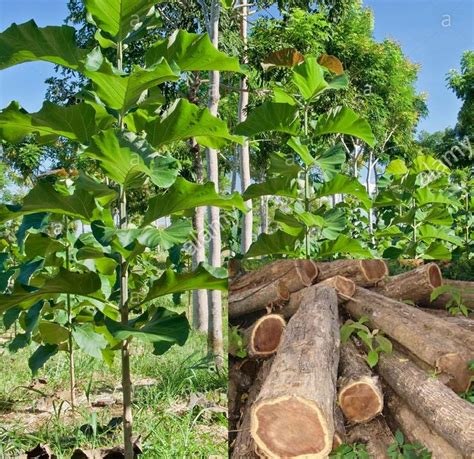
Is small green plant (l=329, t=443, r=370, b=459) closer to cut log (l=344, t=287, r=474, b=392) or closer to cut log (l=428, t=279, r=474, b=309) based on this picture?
cut log (l=344, t=287, r=474, b=392)

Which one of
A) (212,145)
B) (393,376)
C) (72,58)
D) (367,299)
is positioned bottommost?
(393,376)

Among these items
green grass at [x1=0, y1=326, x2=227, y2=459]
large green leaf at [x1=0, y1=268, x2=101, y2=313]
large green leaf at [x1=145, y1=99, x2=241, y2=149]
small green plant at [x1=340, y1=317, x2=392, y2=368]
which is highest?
large green leaf at [x1=145, y1=99, x2=241, y2=149]

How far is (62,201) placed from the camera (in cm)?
285

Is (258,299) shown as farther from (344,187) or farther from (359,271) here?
(344,187)

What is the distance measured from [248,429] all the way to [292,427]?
1.29 ft

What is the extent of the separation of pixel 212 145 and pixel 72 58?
903 mm

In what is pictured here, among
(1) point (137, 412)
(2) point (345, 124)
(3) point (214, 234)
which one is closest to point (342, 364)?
(2) point (345, 124)

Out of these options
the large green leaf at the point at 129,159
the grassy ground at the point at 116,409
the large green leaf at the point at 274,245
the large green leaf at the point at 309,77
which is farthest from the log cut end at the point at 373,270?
the grassy ground at the point at 116,409

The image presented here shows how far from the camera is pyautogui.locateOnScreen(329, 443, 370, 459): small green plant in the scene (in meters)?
2.02

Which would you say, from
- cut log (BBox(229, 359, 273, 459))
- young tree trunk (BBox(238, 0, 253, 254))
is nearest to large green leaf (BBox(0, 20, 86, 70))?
cut log (BBox(229, 359, 273, 459))

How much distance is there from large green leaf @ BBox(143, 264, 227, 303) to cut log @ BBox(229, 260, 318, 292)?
8 cm

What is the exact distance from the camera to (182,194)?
2785 mm

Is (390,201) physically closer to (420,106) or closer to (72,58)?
(72,58)

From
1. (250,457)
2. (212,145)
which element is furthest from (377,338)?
(212,145)
